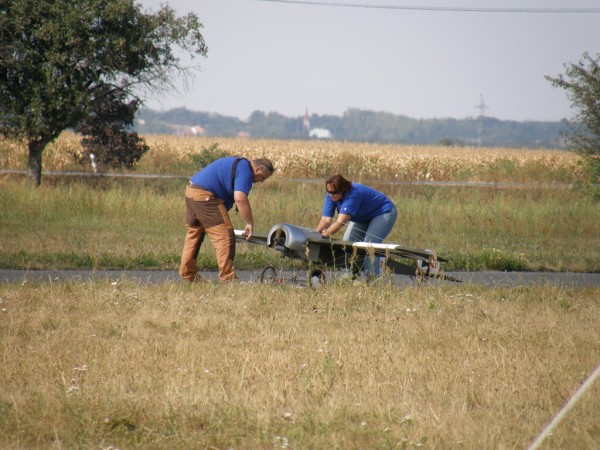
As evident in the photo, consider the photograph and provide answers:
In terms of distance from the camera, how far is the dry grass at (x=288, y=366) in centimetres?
539

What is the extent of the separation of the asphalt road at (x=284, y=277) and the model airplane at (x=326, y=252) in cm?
21

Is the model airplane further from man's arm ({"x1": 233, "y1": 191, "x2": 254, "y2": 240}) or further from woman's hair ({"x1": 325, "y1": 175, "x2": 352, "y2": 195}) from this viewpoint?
woman's hair ({"x1": 325, "y1": 175, "x2": 352, "y2": 195})

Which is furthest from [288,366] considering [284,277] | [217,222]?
[284,277]

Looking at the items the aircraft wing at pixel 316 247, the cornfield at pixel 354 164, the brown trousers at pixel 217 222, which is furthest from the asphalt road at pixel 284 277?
the cornfield at pixel 354 164

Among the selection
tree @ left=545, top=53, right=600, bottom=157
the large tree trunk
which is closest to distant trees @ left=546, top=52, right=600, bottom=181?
tree @ left=545, top=53, right=600, bottom=157

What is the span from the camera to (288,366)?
6.94 metres

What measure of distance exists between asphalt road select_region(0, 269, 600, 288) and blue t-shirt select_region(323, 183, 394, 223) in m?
0.78

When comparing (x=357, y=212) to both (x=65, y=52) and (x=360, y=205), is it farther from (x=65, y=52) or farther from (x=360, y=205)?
(x=65, y=52)

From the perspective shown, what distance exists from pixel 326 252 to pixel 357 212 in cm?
108

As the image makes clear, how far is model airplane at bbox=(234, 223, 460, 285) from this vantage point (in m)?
10.4

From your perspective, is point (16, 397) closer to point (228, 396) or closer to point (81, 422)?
point (81, 422)

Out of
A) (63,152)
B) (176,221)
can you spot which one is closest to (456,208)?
(176,221)

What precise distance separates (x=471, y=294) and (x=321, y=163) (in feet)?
90.7

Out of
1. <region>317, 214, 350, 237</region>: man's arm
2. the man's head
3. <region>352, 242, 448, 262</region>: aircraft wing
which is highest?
the man's head
